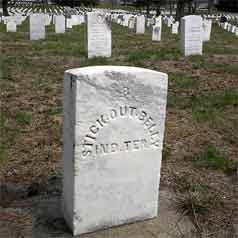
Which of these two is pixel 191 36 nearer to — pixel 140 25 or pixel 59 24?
pixel 140 25

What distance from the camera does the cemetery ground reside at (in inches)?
131

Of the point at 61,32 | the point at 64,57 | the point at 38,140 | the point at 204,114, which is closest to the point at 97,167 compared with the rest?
the point at 38,140

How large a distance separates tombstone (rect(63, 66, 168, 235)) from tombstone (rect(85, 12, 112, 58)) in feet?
25.0

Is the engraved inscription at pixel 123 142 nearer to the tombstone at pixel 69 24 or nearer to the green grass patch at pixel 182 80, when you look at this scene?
the green grass patch at pixel 182 80

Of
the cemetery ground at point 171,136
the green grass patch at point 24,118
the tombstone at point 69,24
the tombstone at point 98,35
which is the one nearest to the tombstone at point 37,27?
the cemetery ground at point 171,136

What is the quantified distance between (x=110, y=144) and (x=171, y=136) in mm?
2543

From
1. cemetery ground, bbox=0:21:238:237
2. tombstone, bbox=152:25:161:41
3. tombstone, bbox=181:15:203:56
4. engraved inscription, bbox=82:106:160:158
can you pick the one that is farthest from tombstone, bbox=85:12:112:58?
engraved inscription, bbox=82:106:160:158

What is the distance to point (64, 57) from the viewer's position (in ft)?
33.3

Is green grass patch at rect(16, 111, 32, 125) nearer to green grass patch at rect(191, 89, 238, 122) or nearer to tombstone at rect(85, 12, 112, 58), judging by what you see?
green grass patch at rect(191, 89, 238, 122)

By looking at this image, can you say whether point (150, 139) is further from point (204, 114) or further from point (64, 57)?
point (64, 57)

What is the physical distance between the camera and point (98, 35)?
10.4 m

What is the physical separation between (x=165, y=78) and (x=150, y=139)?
445mm

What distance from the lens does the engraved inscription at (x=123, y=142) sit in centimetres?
270

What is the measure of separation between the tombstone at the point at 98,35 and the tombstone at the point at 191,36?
1995 mm
